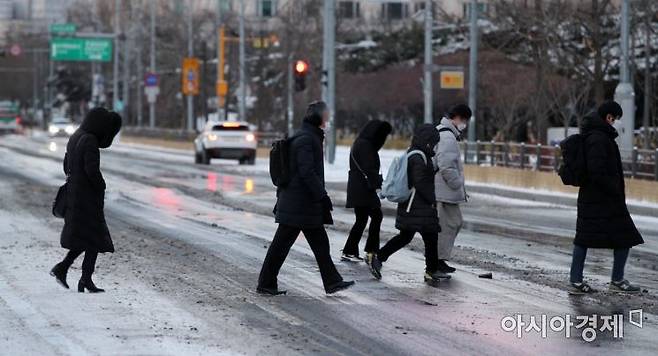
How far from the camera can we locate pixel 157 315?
11.7m

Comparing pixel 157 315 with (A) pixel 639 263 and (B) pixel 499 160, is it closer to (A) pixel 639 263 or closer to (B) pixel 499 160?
(A) pixel 639 263

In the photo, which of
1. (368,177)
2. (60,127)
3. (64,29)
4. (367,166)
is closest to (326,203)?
(367,166)

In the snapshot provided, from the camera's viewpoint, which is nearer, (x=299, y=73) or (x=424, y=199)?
(x=424, y=199)

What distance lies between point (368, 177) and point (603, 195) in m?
3.21

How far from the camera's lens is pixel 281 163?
1280 cm

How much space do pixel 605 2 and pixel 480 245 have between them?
20.9m

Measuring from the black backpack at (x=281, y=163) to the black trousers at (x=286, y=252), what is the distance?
454 millimetres

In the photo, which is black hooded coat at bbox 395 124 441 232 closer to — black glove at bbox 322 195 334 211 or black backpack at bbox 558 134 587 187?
black backpack at bbox 558 134 587 187

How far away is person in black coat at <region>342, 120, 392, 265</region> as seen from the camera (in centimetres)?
1566

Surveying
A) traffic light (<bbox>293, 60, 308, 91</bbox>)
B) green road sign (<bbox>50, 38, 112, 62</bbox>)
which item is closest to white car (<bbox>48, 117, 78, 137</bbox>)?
green road sign (<bbox>50, 38, 112, 62</bbox>)

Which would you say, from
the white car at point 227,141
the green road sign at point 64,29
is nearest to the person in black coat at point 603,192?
the white car at point 227,141

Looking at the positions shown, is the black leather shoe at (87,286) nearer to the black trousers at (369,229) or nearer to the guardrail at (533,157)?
the black trousers at (369,229)

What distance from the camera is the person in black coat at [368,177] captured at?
15.7 m

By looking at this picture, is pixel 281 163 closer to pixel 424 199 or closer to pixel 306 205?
pixel 306 205
